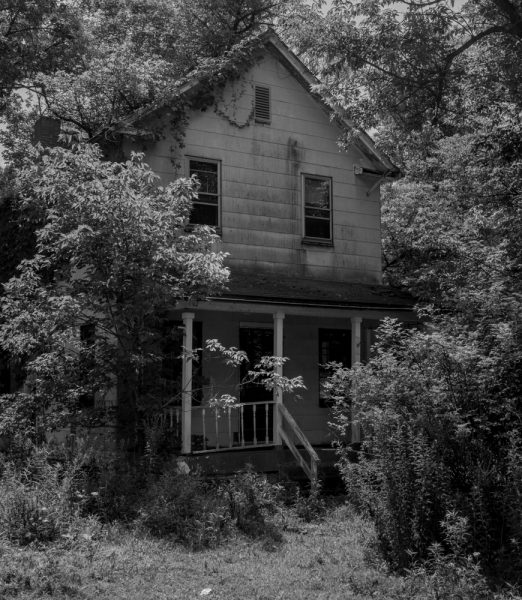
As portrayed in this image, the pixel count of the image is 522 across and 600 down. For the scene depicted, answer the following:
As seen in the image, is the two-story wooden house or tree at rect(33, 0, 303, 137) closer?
the two-story wooden house

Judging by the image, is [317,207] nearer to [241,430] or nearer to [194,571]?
[241,430]

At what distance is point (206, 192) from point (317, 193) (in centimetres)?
281

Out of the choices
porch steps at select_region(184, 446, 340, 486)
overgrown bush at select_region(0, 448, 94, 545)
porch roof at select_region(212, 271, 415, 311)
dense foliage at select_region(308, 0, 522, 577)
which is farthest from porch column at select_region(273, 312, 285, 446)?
overgrown bush at select_region(0, 448, 94, 545)

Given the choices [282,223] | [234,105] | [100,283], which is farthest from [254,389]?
[234,105]

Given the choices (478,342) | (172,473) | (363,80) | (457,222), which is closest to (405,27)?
(363,80)

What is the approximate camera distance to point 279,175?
16.2 meters

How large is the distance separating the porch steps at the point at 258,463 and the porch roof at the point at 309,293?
9.02 ft

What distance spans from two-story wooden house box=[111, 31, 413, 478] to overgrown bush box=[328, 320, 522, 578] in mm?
5658

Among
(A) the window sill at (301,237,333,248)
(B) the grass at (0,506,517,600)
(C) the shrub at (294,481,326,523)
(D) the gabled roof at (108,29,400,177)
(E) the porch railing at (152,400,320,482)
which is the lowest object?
(B) the grass at (0,506,517,600)

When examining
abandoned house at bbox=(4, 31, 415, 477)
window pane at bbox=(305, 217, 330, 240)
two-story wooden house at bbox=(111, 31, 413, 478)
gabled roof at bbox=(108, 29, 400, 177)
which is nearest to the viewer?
gabled roof at bbox=(108, 29, 400, 177)

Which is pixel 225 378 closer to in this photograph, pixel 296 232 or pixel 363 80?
pixel 296 232

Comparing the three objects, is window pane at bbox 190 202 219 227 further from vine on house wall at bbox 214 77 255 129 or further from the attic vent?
the attic vent

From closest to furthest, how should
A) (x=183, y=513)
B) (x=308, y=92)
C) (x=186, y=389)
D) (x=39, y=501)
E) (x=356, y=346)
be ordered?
1. (x=39, y=501)
2. (x=183, y=513)
3. (x=186, y=389)
4. (x=356, y=346)
5. (x=308, y=92)

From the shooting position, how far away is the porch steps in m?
12.3
